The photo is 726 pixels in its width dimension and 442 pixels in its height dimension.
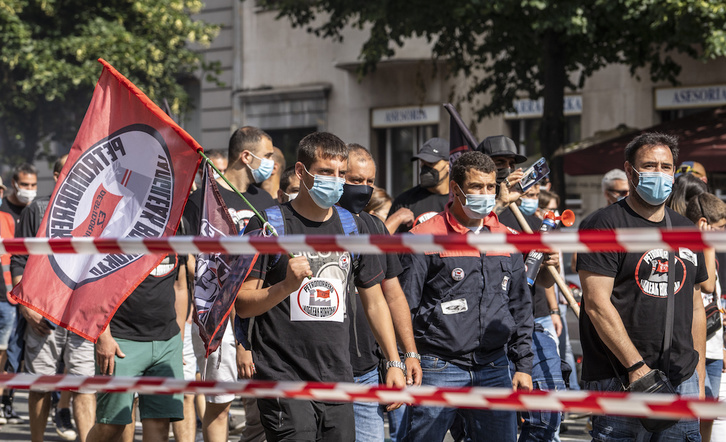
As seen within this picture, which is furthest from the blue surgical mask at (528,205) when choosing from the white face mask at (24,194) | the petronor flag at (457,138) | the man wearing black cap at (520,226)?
the white face mask at (24,194)

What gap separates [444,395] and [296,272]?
108 centimetres

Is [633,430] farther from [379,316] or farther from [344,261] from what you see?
[344,261]

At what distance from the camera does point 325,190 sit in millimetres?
4531

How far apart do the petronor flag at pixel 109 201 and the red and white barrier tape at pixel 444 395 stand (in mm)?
944

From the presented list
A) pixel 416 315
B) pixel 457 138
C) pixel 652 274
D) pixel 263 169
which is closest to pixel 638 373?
pixel 652 274

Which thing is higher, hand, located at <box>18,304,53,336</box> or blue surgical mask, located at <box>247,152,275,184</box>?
blue surgical mask, located at <box>247,152,275,184</box>

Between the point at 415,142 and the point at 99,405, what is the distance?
15256 millimetres

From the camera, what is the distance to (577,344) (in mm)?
10508

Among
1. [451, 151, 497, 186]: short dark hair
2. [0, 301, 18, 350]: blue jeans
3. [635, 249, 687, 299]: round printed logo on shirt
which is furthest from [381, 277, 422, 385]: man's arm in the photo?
[0, 301, 18, 350]: blue jeans

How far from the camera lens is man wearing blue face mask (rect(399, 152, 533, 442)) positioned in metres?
5.12

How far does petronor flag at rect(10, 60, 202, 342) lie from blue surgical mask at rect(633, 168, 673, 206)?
2107 mm

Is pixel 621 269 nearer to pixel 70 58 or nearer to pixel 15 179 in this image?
pixel 15 179

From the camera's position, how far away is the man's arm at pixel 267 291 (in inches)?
161

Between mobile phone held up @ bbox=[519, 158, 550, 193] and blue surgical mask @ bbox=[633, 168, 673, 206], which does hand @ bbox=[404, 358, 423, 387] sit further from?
mobile phone held up @ bbox=[519, 158, 550, 193]
